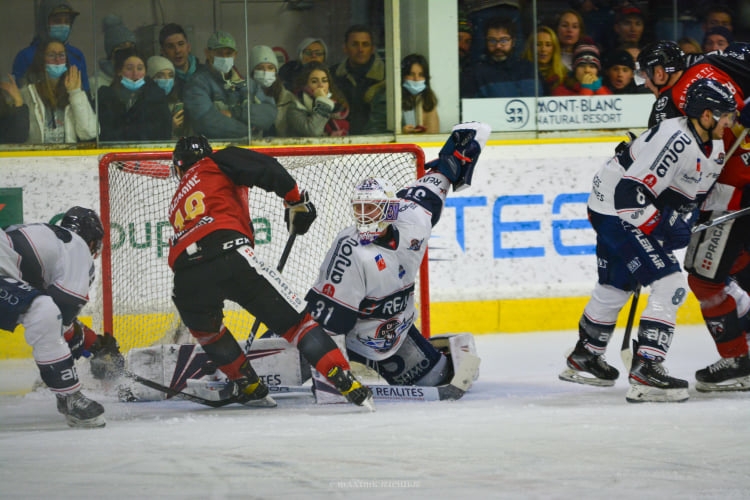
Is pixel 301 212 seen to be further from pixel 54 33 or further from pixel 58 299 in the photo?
pixel 54 33

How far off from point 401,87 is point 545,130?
0.86 m

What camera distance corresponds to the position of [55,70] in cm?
619

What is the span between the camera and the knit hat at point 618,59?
691 centimetres

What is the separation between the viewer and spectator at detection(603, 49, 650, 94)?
6.85m

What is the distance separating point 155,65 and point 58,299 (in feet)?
7.94

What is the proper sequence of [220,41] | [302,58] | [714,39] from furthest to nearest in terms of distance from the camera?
[714,39], [302,58], [220,41]

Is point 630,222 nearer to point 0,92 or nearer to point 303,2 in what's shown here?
point 303,2

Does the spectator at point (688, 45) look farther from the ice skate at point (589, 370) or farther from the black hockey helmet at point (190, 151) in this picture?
the black hockey helmet at point (190, 151)

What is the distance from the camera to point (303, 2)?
6.55m

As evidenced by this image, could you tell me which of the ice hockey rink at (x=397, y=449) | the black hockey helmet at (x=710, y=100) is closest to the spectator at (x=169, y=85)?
the ice hockey rink at (x=397, y=449)

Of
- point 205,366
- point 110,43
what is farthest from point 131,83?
Result: point 205,366

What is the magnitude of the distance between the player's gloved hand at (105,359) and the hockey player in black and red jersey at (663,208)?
2.03 metres

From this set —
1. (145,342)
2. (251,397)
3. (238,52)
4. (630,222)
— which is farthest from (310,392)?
(238,52)

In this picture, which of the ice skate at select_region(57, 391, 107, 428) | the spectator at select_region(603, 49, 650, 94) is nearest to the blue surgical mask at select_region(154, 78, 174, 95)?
the spectator at select_region(603, 49, 650, 94)
